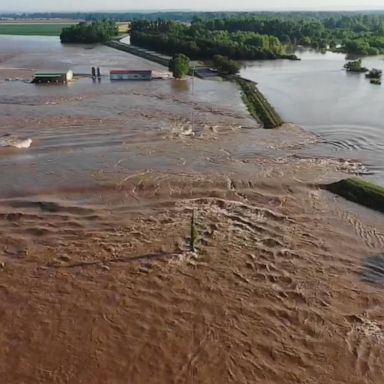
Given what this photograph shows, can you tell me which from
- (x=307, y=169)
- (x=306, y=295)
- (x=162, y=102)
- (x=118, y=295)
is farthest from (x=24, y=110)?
(x=306, y=295)

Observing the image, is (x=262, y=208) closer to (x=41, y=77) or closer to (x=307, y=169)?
(x=307, y=169)

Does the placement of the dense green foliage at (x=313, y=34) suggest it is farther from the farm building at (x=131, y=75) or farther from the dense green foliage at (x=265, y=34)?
the farm building at (x=131, y=75)

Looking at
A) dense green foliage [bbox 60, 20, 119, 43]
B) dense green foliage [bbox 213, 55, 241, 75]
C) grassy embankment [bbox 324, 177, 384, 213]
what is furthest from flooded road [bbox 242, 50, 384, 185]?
dense green foliage [bbox 60, 20, 119, 43]

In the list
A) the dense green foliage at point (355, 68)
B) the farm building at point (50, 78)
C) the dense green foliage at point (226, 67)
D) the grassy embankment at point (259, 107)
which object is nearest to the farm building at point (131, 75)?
the farm building at point (50, 78)

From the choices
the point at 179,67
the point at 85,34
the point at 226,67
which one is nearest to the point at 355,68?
the point at 226,67

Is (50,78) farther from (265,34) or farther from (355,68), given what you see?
(265,34)

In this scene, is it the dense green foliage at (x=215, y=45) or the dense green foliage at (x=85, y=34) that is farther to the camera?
the dense green foliage at (x=85, y=34)
